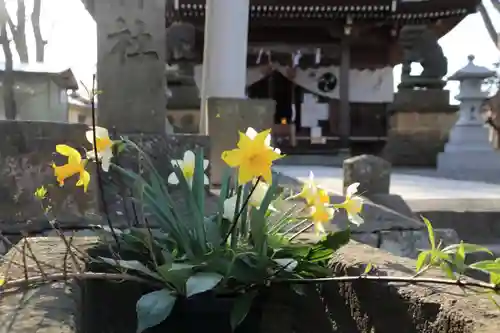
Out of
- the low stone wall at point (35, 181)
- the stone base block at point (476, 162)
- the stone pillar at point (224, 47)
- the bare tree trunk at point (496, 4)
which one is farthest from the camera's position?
the bare tree trunk at point (496, 4)

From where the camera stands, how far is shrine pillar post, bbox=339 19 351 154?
12977 mm

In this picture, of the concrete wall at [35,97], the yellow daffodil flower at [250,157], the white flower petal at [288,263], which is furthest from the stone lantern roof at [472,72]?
the yellow daffodil flower at [250,157]

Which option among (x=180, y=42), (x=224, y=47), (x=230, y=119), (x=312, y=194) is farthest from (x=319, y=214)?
(x=180, y=42)

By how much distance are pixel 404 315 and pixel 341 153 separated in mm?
11714

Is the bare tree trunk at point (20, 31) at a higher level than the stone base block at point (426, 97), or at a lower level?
higher

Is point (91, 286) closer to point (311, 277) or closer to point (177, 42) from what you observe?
point (311, 277)

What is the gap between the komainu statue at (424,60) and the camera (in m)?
11.1

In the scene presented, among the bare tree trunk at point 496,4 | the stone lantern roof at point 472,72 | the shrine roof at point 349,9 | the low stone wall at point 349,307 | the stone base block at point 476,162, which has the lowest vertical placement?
the stone base block at point 476,162

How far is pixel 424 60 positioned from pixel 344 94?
7.65 feet

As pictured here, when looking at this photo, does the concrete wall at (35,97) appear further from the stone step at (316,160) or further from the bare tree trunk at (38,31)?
the bare tree trunk at (38,31)

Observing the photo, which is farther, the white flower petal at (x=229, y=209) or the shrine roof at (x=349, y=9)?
the shrine roof at (x=349, y=9)

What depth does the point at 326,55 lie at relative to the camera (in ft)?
45.6

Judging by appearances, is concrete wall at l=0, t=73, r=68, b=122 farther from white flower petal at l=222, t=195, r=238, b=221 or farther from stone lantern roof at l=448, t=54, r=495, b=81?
stone lantern roof at l=448, t=54, r=495, b=81

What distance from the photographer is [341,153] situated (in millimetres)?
12594
